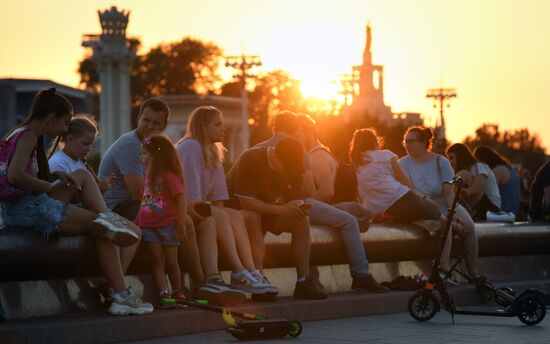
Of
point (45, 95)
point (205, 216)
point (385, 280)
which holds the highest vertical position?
point (45, 95)

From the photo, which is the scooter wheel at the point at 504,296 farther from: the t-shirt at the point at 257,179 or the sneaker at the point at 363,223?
the t-shirt at the point at 257,179

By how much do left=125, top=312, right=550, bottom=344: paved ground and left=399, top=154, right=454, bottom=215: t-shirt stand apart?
9.70 ft

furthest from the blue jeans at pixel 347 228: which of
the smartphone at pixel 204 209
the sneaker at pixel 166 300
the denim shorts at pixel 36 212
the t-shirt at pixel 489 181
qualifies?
the t-shirt at pixel 489 181

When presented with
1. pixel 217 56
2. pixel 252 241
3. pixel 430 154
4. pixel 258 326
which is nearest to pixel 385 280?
pixel 430 154

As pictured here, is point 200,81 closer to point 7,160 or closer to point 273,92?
point 273,92

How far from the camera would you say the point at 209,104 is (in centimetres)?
12356

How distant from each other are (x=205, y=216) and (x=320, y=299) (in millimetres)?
1530

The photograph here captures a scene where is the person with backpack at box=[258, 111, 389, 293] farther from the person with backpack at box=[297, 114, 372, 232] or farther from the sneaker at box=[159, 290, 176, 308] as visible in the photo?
the sneaker at box=[159, 290, 176, 308]

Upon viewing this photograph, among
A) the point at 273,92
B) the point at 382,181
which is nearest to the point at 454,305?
the point at 382,181

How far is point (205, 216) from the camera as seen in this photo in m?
11.8

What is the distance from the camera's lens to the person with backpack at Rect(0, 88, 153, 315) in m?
10.4

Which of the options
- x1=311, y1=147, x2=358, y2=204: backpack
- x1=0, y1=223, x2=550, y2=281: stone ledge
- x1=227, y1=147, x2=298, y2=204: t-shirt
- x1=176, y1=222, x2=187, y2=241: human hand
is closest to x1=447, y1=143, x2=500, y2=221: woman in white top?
x1=0, y1=223, x2=550, y2=281: stone ledge

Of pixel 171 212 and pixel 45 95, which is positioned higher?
pixel 45 95

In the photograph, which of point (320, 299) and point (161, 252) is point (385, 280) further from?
point (161, 252)
